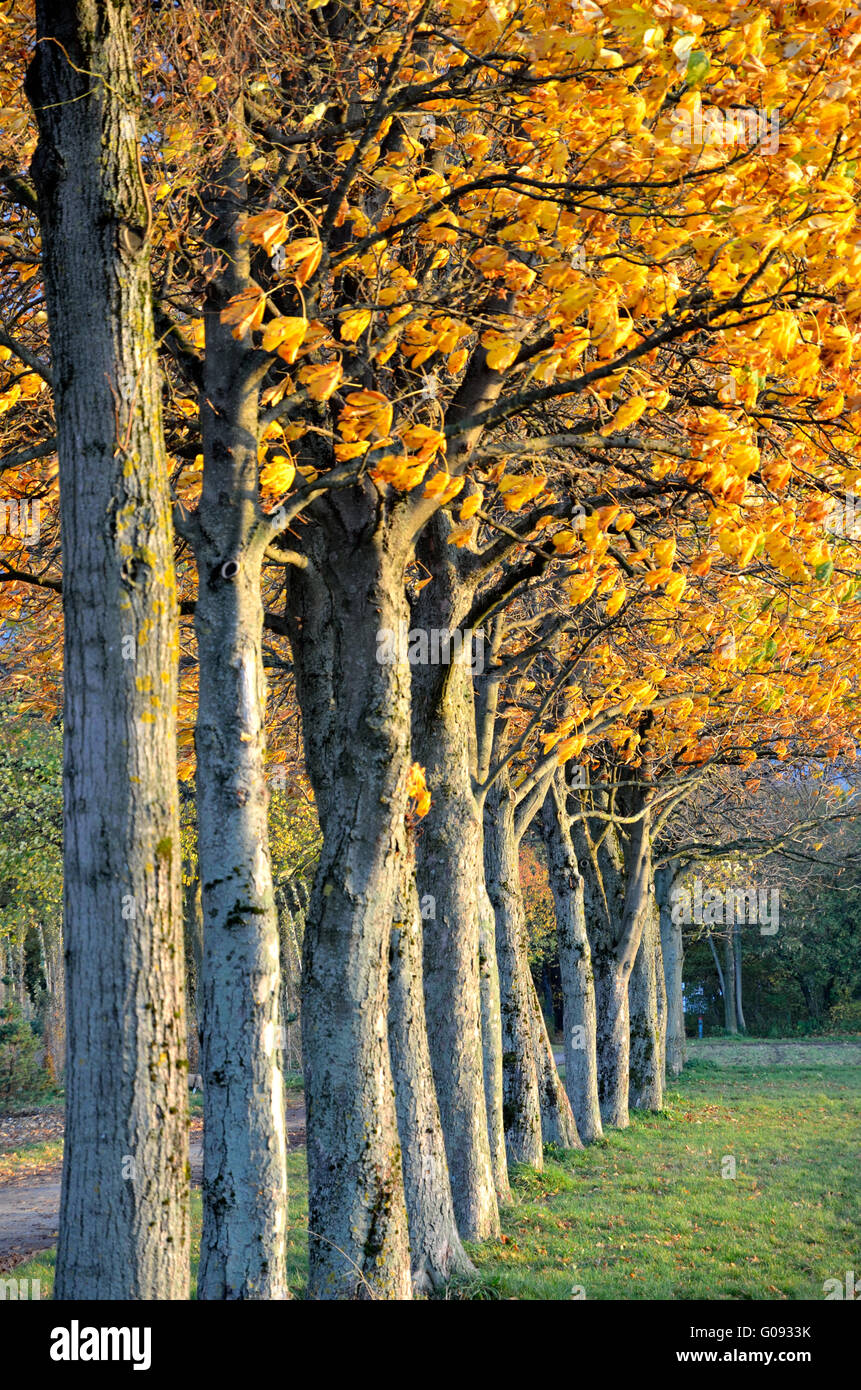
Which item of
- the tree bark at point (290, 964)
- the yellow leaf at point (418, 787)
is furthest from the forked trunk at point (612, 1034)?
the yellow leaf at point (418, 787)

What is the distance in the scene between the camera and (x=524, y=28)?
630 cm

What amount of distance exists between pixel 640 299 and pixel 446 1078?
6470mm

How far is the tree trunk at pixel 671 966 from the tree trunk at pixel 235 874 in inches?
948

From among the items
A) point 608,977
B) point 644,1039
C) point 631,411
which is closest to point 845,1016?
point 644,1039

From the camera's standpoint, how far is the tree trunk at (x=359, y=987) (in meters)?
6.34

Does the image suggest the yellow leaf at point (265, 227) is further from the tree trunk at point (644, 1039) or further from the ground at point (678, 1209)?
the tree trunk at point (644, 1039)

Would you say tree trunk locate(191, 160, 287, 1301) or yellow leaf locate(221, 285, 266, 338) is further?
yellow leaf locate(221, 285, 266, 338)

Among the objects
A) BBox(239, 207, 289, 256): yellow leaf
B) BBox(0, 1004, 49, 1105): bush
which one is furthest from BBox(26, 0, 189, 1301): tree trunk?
BBox(0, 1004, 49, 1105): bush

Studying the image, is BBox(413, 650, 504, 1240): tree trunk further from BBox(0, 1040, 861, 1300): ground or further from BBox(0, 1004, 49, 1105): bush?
BBox(0, 1004, 49, 1105): bush

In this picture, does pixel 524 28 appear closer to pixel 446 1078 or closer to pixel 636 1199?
pixel 446 1078

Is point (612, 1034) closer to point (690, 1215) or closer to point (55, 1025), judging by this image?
point (690, 1215)

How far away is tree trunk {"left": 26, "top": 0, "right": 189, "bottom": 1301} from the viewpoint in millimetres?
4078

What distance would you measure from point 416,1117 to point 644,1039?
15.5 meters

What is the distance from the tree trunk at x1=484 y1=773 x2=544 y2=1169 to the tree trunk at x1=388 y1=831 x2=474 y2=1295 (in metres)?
5.69
